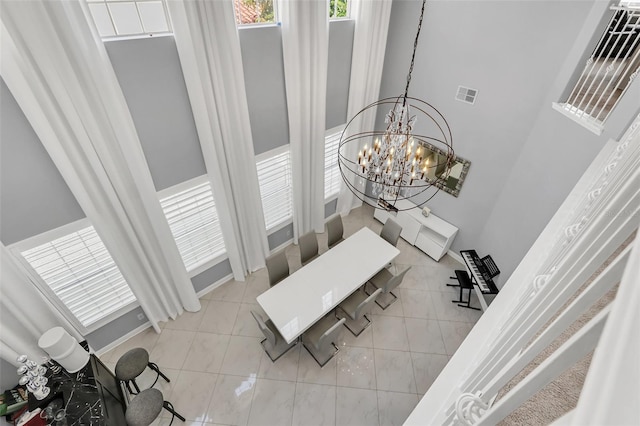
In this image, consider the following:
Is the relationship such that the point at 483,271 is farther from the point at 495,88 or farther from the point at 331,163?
the point at 331,163

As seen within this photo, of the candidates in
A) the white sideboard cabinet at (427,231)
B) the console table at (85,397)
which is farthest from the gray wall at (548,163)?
the console table at (85,397)

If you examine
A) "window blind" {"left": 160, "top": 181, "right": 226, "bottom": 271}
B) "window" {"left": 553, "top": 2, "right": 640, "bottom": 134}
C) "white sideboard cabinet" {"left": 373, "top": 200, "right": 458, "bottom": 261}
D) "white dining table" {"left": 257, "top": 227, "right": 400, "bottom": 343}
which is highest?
"window" {"left": 553, "top": 2, "right": 640, "bottom": 134}

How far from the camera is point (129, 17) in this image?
3.28 meters

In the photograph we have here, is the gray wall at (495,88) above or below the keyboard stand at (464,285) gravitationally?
above

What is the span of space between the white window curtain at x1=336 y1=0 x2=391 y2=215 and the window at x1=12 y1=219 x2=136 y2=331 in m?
4.72

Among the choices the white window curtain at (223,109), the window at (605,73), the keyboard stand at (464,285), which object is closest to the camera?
the window at (605,73)

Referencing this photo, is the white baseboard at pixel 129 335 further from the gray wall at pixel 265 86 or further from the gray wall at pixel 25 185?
the gray wall at pixel 265 86

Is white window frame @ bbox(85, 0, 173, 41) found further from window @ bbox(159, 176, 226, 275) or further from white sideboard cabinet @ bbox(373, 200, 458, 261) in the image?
white sideboard cabinet @ bbox(373, 200, 458, 261)

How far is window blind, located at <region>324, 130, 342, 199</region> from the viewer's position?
20.8 ft

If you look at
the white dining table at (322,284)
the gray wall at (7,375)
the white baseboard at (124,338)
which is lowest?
the white baseboard at (124,338)

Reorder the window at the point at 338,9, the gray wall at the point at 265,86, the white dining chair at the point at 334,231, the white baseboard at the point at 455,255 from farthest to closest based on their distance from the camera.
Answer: the white baseboard at the point at 455,255 < the white dining chair at the point at 334,231 < the window at the point at 338,9 < the gray wall at the point at 265,86

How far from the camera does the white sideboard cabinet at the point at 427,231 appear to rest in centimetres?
637

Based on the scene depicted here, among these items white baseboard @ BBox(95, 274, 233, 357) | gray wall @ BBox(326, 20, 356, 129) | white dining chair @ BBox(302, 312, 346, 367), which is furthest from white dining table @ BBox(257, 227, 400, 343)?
gray wall @ BBox(326, 20, 356, 129)

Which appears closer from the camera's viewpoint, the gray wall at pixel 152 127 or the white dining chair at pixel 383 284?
the gray wall at pixel 152 127
